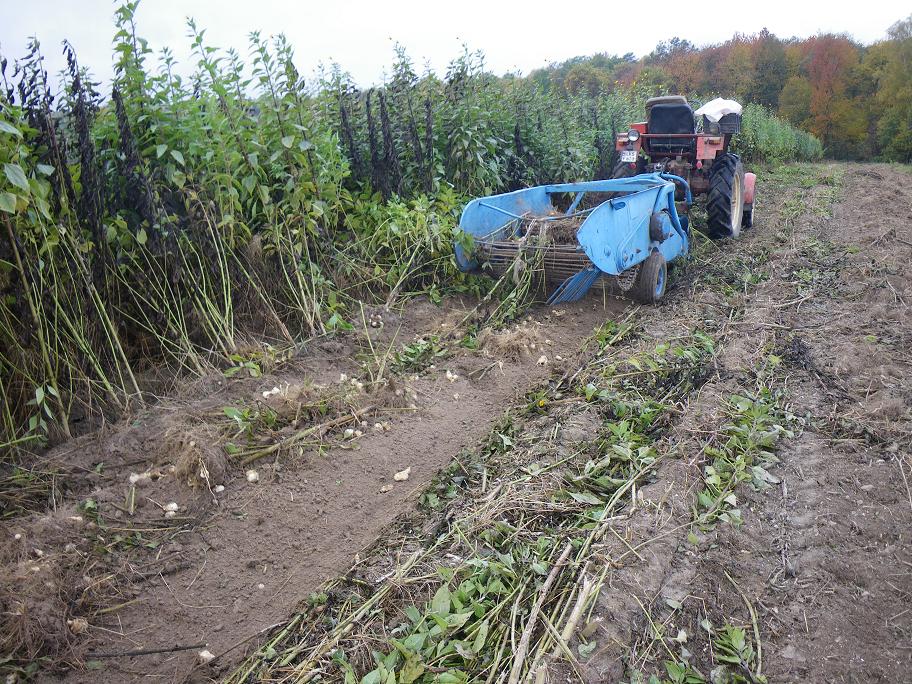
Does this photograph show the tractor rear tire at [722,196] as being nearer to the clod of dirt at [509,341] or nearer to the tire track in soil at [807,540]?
the tire track in soil at [807,540]

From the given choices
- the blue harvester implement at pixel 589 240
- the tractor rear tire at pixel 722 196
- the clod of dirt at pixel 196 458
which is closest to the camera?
the clod of dirt at pixel 196 458

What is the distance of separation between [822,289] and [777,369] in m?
2.38

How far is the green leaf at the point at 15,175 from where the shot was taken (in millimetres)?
3352

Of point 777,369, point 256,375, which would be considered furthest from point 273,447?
point 777,369

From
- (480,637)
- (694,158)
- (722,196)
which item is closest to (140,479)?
(480,637)

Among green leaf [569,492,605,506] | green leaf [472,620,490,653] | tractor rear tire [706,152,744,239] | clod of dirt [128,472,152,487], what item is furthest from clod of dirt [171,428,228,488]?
tractor rear tire [706,152,744,239]

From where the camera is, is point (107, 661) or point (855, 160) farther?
point (855, 160)

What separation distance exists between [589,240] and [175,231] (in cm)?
338

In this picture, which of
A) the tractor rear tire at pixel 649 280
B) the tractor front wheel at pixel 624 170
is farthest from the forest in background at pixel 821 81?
the tractor rear tire at pixel 649 280

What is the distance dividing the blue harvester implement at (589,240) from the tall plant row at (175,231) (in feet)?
1.33

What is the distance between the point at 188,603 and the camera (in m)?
3.00

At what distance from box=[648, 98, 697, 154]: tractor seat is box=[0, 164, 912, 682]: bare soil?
438cm

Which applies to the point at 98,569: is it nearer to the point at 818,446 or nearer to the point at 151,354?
the point at 151,354

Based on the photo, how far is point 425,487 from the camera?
3680 millimetres
